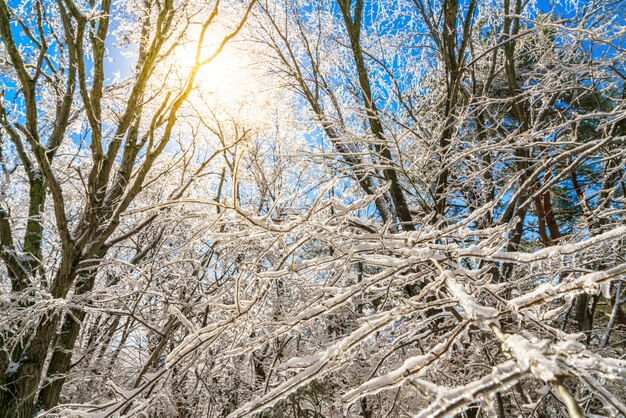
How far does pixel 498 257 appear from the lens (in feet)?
3.20

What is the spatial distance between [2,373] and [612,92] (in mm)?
7043

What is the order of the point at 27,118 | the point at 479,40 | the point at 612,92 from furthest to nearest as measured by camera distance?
the point at 479,40 → the point at 612,92 → the point at 27,118

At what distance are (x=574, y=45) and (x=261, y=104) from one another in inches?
161

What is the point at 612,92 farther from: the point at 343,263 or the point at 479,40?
the point at 343,263

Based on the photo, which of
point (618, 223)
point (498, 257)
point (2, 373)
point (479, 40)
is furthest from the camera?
point (479, 40)

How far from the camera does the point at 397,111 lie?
15.5ft

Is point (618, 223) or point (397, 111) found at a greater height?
point (397, 111)

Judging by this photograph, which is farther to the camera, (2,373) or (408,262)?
(2,373)

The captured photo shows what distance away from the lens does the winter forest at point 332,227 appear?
97cm

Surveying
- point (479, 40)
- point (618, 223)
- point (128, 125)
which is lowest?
point (618, 223)

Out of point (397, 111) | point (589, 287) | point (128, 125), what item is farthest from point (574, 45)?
point (128, 125)

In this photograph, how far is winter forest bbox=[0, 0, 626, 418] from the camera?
3.17 feet

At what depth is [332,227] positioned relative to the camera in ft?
3.74

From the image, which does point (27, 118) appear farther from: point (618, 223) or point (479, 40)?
point (479, 40)
